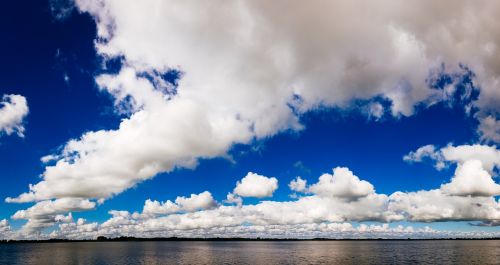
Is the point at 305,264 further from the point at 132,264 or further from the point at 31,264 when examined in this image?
the point at 31,264

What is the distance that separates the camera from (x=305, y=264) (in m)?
133

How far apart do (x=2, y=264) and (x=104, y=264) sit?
5167 centimetres

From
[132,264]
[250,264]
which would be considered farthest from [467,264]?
[132,264]

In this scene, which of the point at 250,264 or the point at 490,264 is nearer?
the point at 490,264

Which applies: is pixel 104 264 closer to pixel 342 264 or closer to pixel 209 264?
pixel 209 264

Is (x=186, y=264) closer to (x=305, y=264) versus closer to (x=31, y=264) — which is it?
(x=305, y=264)

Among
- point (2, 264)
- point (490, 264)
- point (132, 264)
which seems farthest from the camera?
point (2, 264)

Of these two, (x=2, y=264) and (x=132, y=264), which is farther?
(x=2, y=264)

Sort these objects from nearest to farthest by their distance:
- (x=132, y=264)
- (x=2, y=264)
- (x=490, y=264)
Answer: (x=490, y=264) → (x=132, y=264) → (x=2, y=264)

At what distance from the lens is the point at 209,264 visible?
138m

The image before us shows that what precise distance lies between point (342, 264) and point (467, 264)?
46999 mm

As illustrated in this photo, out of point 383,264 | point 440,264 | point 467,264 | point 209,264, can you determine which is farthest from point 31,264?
point 467,264

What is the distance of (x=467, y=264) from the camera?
131250 mm

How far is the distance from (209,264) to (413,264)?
78714mm
